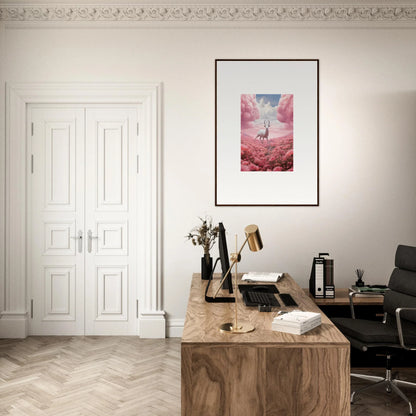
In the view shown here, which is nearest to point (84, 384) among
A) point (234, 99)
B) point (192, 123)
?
point (192, 123)

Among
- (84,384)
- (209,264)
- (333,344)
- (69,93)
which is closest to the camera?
(333,344)

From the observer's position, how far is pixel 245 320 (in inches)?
101

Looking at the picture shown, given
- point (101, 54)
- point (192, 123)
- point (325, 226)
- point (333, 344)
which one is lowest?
point (333, 344)

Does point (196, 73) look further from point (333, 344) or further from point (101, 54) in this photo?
point (333, 344)

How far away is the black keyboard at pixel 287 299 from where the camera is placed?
293cm

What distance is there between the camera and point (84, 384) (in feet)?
11.4

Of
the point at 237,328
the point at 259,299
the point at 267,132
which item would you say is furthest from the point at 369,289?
the point at 237,328

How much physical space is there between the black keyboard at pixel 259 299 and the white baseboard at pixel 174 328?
1597 mm

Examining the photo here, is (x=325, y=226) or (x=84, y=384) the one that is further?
(x=325, y=226)

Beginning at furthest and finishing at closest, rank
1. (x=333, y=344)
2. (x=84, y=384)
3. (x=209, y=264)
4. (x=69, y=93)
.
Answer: (x=69, y=93) < (x=209, y=264) < (x=84, y=384) < (x=333, y=344)

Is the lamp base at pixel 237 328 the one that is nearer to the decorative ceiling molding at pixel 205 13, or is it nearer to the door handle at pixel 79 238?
the door handle at pixel 79 238

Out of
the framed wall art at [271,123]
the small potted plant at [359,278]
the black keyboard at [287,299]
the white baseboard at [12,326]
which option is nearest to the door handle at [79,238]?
the white baseboard at [12,326]

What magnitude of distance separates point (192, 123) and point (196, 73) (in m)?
0.50

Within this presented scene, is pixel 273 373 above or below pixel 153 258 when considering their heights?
below
